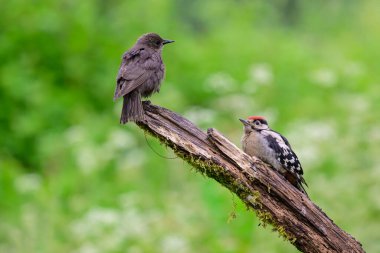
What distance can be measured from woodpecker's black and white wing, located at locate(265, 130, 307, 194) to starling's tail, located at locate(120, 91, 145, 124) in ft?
2.97

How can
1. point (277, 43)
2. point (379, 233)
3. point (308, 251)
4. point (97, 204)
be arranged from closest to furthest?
point (308, 251) → point (379, 233) → point (97, 204) → point (277, 43)

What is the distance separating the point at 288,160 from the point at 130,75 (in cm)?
121

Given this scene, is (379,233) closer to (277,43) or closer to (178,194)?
(178,194)

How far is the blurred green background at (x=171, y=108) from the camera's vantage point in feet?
24.2

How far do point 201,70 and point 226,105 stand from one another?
2.05m

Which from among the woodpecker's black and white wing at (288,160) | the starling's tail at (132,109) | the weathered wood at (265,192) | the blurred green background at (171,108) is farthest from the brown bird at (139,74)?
the blurred green background at (171,108)

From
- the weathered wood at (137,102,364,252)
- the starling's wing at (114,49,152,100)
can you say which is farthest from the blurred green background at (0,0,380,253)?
the weathered wood at (137,102,364,252)

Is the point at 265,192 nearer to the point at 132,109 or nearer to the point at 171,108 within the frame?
the point at 132,109

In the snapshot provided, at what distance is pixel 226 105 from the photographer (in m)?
9.90

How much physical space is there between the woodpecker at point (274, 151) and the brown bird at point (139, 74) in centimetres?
74

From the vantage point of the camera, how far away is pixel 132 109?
4.99 metres

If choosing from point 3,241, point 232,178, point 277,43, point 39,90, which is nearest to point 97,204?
point 3,241

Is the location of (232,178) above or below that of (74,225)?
below

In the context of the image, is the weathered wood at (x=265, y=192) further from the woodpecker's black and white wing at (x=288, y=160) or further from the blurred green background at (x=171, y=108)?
the blurred green background at (x=171, y=108)
